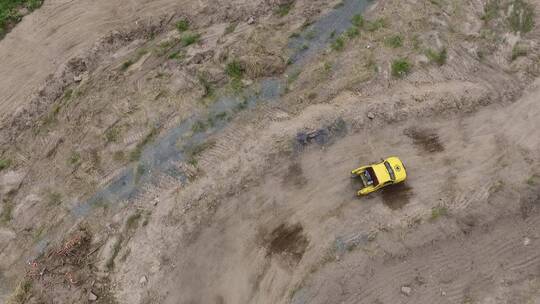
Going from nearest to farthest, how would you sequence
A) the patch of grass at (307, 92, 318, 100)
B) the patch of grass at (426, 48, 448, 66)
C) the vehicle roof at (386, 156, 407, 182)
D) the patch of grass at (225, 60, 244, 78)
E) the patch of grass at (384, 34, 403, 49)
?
1. the vehicle roof at (386, 156, 407, 182)
2. the patch of grass at (307, 92, 318, 100)
3. the patch of grass at (225, 60, 244, 78)
4. the patch of grass at (426, 48, 448, 66)
5. the patch of grass at (384, 34, 403, 49)

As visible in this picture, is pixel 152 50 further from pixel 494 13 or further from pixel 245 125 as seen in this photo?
pixel 494 13

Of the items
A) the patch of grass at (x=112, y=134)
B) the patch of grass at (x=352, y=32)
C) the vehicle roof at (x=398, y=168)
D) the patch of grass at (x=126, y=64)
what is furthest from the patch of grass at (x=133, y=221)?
the patch of grass at (x=352, y=32)

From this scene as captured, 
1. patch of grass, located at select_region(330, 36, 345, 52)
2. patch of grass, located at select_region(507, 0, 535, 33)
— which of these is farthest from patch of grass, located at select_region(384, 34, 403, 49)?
patch of grass, located at select_region(507, 0, 535, 33)

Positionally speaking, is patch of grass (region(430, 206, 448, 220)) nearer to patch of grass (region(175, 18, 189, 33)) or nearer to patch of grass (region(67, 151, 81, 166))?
patch of grass (region(175, 18, 189, 33))

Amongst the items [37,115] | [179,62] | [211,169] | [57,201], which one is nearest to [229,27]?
[179,62]

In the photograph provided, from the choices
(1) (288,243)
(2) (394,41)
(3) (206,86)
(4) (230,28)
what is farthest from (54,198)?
(2) (394,41)
